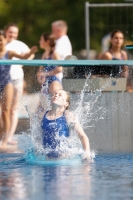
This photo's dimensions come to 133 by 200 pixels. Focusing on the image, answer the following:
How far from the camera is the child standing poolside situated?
10.4m

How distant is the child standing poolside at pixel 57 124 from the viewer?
1036 cm

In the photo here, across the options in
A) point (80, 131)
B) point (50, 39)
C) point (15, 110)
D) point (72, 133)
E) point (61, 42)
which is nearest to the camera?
point (80, 131)

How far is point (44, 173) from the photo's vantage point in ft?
30.5

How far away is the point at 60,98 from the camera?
10422 millimetres

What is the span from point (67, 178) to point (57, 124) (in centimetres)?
159

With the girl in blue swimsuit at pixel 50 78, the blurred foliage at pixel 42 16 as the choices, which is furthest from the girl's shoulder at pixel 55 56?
the blurred foliage at pixel 42 16

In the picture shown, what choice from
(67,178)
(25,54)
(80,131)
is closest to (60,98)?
(80,131)

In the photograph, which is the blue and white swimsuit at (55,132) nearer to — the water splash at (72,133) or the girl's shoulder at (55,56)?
the water splash at (72,133)

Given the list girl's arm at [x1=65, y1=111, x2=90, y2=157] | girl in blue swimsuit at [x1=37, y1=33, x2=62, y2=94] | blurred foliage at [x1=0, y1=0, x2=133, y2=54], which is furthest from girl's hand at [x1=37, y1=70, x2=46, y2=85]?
blurred foliage at [x1=0, y1=0, x2=133, y2=54]

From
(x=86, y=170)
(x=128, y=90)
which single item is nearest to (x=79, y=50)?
(x=128, y=90)

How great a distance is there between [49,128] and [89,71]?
3.69 ft

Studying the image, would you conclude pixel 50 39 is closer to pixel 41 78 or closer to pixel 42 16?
pixel 41 78

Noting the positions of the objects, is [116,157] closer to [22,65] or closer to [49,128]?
[49,128]

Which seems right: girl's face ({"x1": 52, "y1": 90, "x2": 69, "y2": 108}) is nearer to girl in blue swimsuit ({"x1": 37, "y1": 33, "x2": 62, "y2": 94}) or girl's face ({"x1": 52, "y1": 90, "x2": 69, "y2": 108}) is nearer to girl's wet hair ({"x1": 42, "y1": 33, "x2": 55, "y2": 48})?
girl in blue swimsuit ({"x1": 37, "y1": 33, "x2": 62, "y2": 94})
